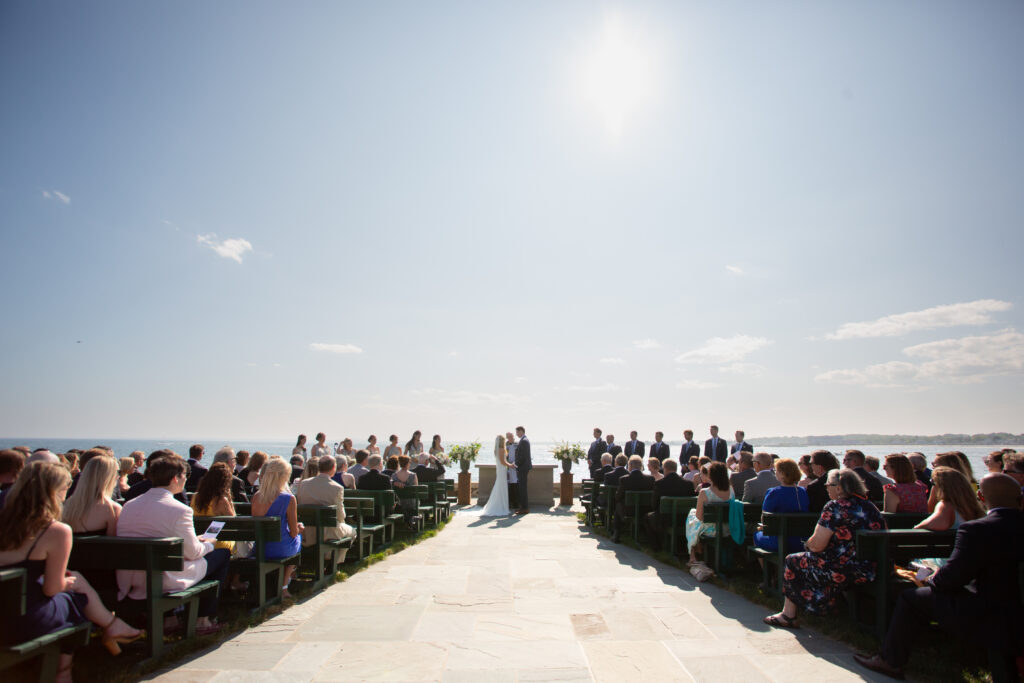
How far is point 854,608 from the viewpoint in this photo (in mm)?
4645

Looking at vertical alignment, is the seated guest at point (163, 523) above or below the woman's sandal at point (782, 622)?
above

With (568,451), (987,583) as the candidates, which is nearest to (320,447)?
(568,451)

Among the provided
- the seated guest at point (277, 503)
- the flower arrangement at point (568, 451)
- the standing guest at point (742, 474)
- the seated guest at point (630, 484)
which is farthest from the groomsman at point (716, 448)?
the seated guest at point (277, 503)

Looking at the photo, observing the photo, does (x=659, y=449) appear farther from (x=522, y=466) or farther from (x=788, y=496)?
(x=788, y=496)

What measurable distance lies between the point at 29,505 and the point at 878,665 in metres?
5.17

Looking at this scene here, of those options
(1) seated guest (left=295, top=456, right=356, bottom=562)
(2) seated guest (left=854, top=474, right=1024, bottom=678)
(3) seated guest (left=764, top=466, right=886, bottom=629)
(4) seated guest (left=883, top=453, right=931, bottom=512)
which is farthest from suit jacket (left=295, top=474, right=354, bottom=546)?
(4) seated guest (left=883, top=453, right=931, bottom=512)

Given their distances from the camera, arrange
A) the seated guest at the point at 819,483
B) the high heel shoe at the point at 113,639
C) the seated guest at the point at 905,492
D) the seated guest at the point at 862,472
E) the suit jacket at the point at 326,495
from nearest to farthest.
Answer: the high heel shoe at the point at 113,639
the seated guest at the point at 905,492
the seated guest at the point at 819,483
the seated guest at the point at 862,472
the suit jacket at the point at 326,495

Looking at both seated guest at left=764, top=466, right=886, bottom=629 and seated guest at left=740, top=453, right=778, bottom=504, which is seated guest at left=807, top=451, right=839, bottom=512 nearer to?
seated guest at left=740, top=453, right=778, bottom=504

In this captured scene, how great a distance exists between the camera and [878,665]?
378 cm

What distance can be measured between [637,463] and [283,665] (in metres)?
6.13

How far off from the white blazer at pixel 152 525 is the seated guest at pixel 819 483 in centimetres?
547

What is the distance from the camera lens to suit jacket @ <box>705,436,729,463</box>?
13.5 m

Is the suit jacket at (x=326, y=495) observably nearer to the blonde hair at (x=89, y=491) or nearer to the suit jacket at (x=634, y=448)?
the blonde hair at (x=89, y=491)

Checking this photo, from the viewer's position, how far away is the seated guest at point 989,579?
3.28m
